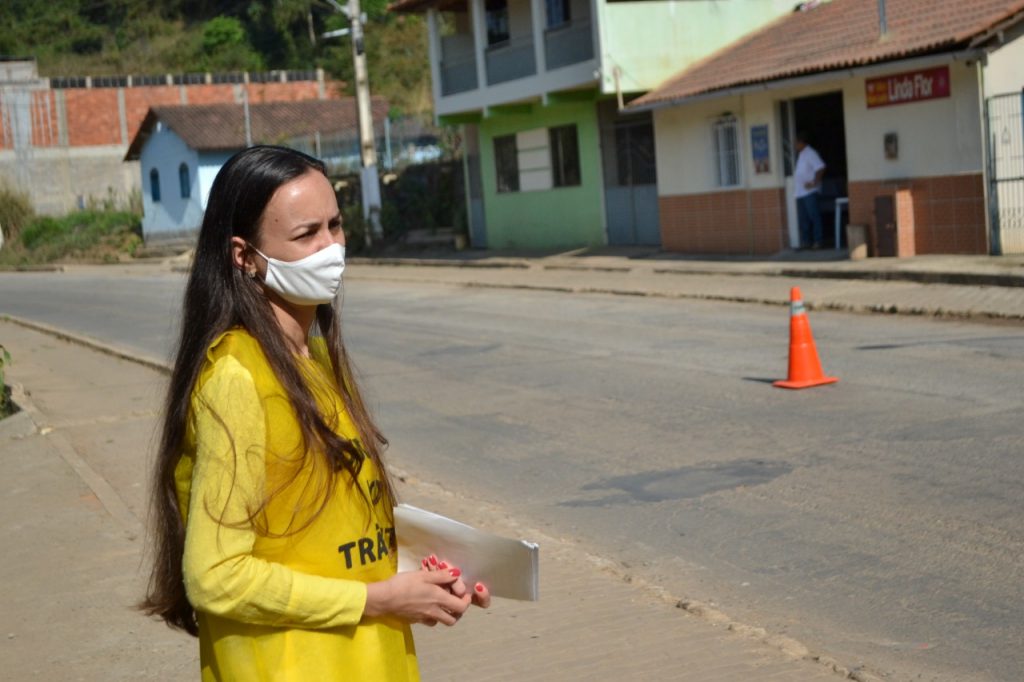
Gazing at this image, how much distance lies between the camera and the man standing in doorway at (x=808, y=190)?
22547 millimetres

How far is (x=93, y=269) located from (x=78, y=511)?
3708cm

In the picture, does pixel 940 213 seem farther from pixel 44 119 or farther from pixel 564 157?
pixel 44 119

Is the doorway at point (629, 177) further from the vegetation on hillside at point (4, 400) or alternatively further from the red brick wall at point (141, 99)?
the red brick wall at point (141, 99)

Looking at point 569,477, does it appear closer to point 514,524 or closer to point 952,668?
point 514,524

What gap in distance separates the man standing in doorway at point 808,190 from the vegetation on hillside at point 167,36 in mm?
46473

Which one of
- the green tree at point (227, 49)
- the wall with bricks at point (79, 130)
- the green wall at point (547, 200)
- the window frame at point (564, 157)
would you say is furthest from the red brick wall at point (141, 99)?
the window frame at point (564, 157)

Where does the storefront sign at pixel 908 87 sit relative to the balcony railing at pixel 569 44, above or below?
below

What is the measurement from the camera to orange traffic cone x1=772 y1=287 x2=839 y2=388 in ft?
35.1

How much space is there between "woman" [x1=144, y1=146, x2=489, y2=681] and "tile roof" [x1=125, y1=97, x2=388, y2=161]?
4625 centimetres

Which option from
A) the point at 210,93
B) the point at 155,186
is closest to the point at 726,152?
the point at 155,186

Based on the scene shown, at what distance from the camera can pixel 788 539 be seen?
21.9 feet

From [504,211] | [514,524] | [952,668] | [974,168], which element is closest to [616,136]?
[504,211]

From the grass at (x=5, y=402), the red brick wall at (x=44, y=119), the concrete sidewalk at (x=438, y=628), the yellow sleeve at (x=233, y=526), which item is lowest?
the concrete sidewalk at (x=438, y=628)

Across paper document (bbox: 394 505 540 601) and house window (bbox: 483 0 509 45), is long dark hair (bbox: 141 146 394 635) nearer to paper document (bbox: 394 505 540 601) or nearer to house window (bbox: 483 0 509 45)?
paper document (bbox: 394 505 540 601)
